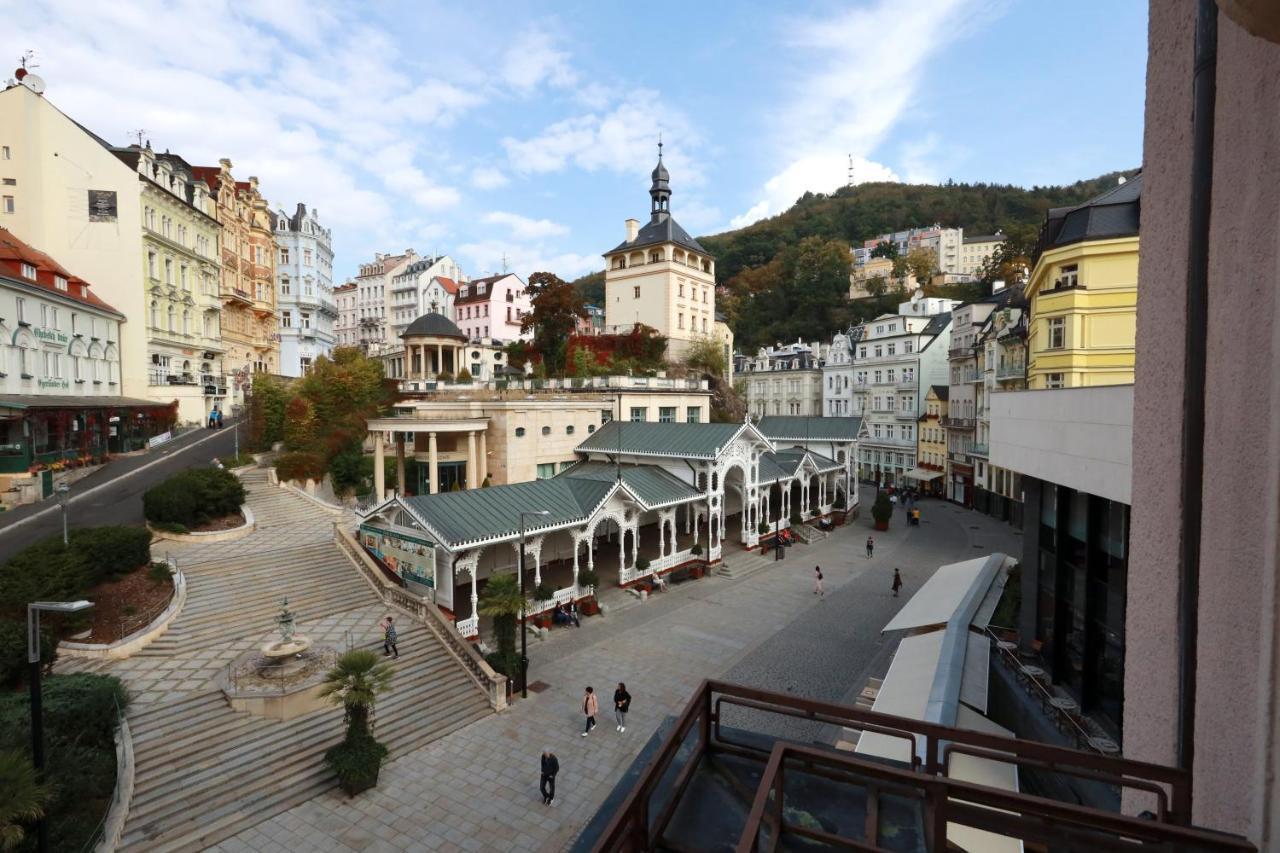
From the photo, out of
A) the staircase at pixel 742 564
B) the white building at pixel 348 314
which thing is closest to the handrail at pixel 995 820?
the staircase at pixel 742 564

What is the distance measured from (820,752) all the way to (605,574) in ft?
82.2

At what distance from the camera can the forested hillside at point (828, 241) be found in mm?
90938

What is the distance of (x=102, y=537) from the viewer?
17.3 metres

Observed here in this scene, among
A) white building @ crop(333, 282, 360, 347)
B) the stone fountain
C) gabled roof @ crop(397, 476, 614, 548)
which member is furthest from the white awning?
white building @ crop(333, 282, 360, 347)

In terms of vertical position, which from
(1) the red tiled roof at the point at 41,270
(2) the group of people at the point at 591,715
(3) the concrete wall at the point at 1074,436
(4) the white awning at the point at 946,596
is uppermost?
(1) the red tiled roof at the point at 41,270

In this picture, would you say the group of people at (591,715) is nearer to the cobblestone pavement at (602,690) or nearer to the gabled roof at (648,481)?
the cobblestone pavement at (602,690)

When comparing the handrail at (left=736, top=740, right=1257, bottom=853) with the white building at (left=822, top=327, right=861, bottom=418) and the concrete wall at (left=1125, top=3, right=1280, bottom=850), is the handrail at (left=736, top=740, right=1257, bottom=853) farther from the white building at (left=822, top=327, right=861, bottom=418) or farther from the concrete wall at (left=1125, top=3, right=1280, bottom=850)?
the white building at (left=822, top=327, right=861, bottom=418)

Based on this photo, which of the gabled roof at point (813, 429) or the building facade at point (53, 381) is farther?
the gabled roof at point (813, 429)

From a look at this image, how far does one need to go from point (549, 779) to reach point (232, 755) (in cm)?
689

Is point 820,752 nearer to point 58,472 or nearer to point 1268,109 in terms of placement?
point 1268,109

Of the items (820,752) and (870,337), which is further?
(870,337)

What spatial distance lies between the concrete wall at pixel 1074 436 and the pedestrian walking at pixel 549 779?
10687mm

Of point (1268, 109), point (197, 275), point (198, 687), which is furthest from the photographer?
point (197, 275)

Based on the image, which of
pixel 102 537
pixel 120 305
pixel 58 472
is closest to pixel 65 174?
pixel 120 305
